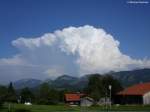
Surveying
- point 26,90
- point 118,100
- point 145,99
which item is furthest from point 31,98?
point 145,99

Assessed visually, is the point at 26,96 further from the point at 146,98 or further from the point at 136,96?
the point at 146,98

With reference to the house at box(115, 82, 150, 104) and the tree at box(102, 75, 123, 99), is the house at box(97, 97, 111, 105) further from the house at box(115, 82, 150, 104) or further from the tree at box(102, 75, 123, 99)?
the tree at box(102, 75, 123, 99)

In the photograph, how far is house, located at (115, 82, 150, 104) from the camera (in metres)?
112

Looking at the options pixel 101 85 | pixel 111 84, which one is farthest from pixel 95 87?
pixel 111 84

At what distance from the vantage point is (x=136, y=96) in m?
115

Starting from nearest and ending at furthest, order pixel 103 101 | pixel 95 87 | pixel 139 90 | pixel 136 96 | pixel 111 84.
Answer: pixel 136 96 < pixel 139 90 < pixel 103 101 < pixel 95 87 < pixel 111 84

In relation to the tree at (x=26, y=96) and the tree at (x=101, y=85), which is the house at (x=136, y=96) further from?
the tree at (x=26, y=96)

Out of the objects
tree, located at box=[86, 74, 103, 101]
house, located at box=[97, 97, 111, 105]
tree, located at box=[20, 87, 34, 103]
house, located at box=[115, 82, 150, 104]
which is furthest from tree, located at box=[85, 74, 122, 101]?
tree, located at box=[20, 87, 34, 103]

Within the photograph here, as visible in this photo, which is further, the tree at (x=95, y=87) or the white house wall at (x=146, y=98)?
the tree at (x=95, y=87)

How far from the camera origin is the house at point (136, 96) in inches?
4424

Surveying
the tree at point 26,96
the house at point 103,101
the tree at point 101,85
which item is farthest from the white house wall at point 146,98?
the tree at point 26,96

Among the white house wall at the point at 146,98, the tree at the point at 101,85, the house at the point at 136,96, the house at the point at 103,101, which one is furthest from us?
the tree at the point at 101,85

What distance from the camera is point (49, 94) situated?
144875mm

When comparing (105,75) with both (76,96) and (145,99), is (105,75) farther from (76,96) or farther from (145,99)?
(145,99)
